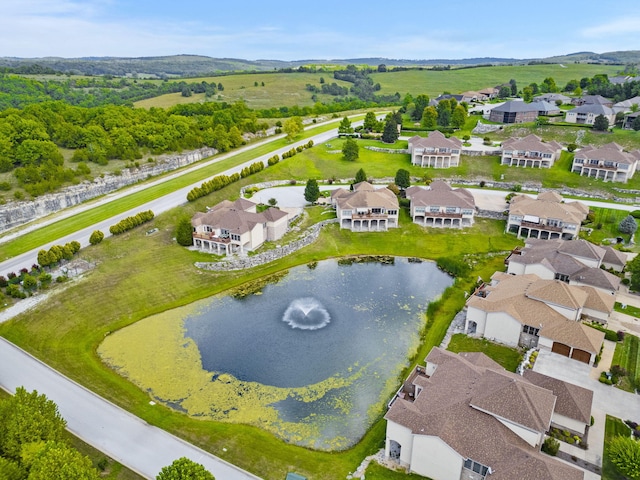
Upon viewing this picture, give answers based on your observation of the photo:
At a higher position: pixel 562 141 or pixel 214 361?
pixel 562 141

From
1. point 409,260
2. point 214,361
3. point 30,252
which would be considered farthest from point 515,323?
point 30,252

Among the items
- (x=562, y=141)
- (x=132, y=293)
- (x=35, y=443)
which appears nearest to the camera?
(x=35, y=443)

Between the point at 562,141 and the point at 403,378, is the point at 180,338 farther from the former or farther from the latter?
the point at 562,141

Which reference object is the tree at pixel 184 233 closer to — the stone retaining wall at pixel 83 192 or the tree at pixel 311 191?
the tree at pixel 311 191

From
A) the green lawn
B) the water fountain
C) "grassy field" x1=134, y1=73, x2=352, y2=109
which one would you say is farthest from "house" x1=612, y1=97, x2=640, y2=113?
"grassy field" x1=134, y1=73, x2=352, y2=109

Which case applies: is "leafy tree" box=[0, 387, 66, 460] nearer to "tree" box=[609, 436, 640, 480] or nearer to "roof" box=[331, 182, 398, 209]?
"tree" box=[609, 436, 640, 480]

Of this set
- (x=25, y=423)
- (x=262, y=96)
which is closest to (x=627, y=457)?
(x=25, y=423)
